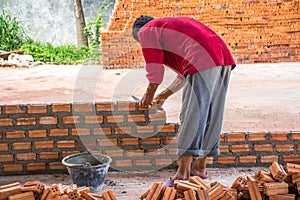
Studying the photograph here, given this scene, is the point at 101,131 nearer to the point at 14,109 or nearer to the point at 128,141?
the point at 128,141

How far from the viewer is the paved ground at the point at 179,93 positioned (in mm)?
4352

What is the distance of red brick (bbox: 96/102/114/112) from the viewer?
331cm

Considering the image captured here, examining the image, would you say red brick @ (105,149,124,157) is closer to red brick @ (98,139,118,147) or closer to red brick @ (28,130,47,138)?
red brick @ (98,139,118,147)

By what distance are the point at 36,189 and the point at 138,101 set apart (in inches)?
44.7

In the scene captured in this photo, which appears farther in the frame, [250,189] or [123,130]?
[123,130]

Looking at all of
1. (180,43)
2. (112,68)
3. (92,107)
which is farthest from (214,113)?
(112,68)

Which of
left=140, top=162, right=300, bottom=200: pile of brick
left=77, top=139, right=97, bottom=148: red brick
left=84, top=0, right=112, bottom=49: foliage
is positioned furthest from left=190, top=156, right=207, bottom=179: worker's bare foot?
left=84, top=0, right=112, bottom=49: foliage

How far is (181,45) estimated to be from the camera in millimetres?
2979

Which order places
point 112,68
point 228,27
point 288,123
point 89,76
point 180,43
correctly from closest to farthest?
1. point 180,43
2. point 288,123
3. point 89,76
4. point 112,68
5. point 228,27

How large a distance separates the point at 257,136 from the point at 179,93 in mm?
2546

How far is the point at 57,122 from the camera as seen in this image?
3.34 m

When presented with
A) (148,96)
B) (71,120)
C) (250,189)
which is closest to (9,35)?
(71,120)

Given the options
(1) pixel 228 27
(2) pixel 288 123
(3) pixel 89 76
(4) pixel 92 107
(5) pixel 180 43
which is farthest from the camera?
(1) pixel 228 27

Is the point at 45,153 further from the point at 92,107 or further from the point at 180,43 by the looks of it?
the point at 180,43
